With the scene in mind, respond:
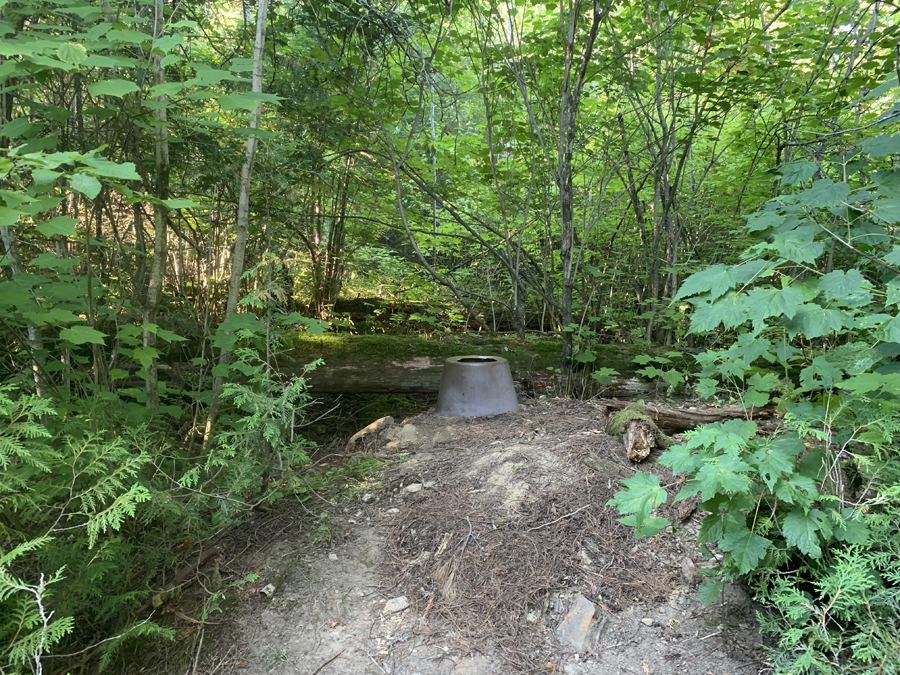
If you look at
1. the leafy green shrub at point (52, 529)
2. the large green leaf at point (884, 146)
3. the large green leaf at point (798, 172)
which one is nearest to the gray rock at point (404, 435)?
the leafy green shrub at point (52, 529)

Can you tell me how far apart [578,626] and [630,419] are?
4.94ft

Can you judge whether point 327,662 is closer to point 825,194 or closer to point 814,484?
point 814,484

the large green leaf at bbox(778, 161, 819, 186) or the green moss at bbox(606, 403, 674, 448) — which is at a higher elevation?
the large green leaf at bbox(778, 161, 819, 186)

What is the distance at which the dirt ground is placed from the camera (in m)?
1.83

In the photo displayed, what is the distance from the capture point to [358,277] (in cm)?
544

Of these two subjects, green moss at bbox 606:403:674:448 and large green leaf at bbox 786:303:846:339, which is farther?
green moss at bbox 606:403:674:448

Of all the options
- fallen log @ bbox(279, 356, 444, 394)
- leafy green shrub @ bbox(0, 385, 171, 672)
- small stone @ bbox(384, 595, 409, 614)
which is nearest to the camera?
leafy green shrub @ bbox(0, 385, 171, 672)

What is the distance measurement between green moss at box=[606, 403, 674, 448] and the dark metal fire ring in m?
0.85

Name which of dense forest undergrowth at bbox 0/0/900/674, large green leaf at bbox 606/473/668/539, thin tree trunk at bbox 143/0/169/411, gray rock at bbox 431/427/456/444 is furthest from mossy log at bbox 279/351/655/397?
large green leaf at bbox 606/473/668/539

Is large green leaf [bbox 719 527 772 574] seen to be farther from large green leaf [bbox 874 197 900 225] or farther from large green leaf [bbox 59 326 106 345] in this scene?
large green leaf [bbox 59 326 106 345]

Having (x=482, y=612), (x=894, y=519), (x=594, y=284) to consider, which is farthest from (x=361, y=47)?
(x=894, y=519)

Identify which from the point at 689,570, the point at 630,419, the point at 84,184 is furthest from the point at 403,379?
the point at 84,184

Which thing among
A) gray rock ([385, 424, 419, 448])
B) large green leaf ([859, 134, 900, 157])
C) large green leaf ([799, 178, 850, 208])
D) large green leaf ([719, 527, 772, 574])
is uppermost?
large green leaf ([859, 134, 900, 157])

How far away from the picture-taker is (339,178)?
4.88 metres
